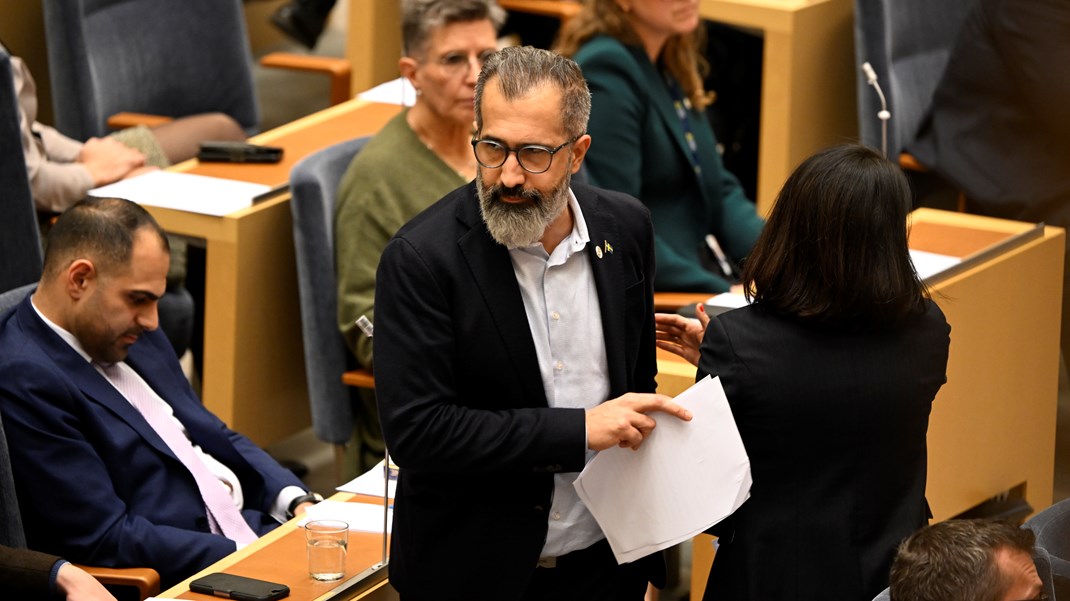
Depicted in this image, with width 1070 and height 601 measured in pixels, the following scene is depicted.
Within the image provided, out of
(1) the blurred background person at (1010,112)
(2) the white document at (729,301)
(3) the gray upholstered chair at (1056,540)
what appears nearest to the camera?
(3) the gray upholstered chair at (1056,540)

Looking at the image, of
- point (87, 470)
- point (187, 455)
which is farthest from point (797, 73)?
point (87, 470)

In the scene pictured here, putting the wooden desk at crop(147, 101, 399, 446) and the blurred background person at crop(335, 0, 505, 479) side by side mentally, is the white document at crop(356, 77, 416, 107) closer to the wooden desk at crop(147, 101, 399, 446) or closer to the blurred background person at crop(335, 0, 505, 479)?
the wooden desk at crop(147, 101, 399, 446)

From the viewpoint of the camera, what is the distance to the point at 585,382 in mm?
2291

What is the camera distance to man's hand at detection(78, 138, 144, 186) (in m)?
4.22

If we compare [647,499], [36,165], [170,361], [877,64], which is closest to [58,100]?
[36,165]

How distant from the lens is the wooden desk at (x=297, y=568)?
2553 mm

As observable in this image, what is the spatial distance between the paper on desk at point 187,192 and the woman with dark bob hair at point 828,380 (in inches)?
71.7

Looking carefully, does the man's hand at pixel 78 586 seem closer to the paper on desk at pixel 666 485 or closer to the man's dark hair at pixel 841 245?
the paper on desk at pixel 666 485

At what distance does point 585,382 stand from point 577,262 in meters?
0.17

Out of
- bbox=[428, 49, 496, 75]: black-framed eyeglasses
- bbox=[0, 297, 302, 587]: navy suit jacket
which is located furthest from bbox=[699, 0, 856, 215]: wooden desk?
bbox=[0, 297, 302, 587]: navy suit jacket

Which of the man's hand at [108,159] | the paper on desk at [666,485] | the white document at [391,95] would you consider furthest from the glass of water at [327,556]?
the white document at [391,95]

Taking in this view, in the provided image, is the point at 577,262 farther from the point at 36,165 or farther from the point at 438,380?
the point at 36,165

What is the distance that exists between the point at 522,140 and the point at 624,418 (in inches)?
15.6

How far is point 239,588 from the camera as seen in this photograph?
252 cm
